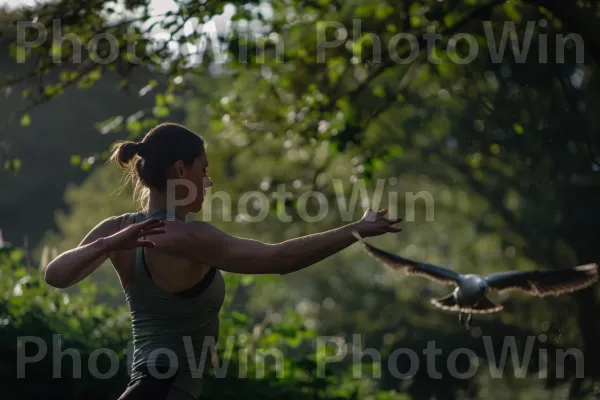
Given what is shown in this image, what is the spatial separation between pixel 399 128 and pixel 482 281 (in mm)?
18289

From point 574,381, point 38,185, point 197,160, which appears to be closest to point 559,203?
point 574,381

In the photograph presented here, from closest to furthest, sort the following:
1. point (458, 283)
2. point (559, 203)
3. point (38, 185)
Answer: point (458, 283), point (559, 203), point (38, 185)

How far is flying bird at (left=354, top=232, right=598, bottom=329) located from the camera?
581cm

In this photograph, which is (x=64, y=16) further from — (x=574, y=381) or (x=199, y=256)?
(x=574, y=381)

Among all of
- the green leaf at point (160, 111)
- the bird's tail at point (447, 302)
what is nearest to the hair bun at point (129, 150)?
the bird's tail at point (447, 302)

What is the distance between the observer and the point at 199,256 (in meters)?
3.62

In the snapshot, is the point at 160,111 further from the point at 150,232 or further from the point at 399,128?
the point at 399,128

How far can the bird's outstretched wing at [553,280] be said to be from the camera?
631cm

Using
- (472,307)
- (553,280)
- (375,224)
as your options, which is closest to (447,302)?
(472,307)

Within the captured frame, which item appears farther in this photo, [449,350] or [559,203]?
[559,203]

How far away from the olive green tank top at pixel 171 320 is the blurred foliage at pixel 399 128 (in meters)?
3.04

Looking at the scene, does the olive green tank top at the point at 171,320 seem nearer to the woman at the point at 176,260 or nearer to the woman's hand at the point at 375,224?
the woman at the point at 176,260

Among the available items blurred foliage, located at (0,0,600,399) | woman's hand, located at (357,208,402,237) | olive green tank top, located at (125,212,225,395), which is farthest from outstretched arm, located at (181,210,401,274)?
blurred foliage, located at (0,0,600,399)

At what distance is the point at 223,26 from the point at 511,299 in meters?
8.91
